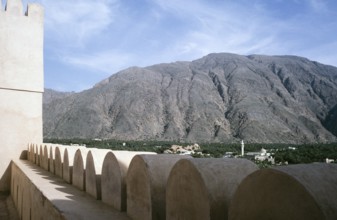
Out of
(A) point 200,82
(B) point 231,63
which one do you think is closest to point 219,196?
(A) point 200,82

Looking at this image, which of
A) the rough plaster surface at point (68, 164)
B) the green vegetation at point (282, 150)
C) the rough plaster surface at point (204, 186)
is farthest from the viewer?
the green vegetation at point (282, 150)

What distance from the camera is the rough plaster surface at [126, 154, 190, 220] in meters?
2.39

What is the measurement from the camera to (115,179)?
3.13 m

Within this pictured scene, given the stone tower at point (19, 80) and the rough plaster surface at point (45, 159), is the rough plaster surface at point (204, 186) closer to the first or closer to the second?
the rough plaster surface at point (45, 159)

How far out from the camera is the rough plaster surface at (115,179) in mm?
3000

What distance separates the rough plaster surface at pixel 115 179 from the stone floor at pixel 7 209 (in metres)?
4.76

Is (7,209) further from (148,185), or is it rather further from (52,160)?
(148,185)

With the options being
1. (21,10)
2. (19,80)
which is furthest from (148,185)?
(21,10)

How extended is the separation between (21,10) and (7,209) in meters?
Answer: 5.45

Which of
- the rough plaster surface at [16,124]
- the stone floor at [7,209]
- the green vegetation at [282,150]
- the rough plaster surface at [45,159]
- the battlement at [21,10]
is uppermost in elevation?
the battlement at [21,10]

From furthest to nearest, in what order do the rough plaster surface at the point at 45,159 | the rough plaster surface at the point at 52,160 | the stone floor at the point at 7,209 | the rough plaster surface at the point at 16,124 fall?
the rough plaster surface at the point at 16,124
the stone floor at the point at 7,209
the rough plaster surface at the point at 45,159
the rough plaster surface at the point at 52,160

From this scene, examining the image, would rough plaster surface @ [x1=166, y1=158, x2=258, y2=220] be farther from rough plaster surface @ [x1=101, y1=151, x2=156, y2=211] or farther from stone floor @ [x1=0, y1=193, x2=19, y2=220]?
stone floor @ [x1=0, y1=193, x2=19, y2=220]

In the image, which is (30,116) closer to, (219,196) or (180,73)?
(219,196)

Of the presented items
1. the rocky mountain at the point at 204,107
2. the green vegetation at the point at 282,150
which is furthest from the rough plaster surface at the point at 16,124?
the rocky mountain at the point at 204,107
